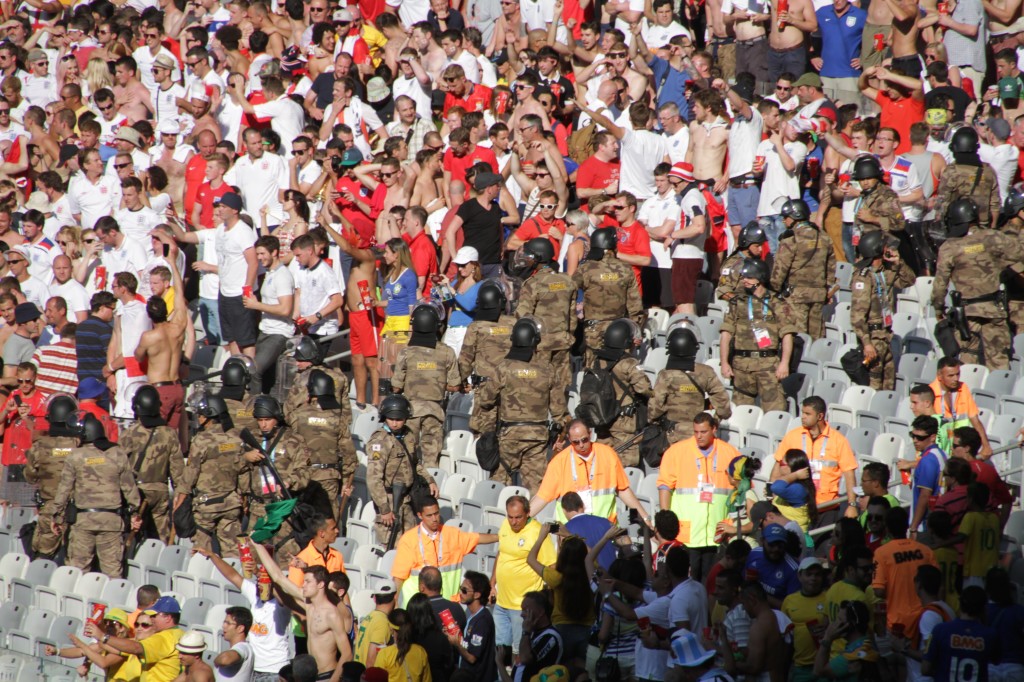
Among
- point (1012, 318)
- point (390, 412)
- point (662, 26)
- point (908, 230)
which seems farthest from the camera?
point (662, 26)

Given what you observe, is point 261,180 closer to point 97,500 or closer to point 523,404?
point 97,500

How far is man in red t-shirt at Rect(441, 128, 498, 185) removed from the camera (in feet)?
52.3

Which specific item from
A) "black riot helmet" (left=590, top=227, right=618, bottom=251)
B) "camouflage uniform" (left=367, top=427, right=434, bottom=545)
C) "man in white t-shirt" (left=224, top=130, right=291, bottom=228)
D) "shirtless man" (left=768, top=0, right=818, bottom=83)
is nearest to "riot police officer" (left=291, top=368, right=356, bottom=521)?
"camouflage uniform" (left=367, top=427, right=434, bottom=545)

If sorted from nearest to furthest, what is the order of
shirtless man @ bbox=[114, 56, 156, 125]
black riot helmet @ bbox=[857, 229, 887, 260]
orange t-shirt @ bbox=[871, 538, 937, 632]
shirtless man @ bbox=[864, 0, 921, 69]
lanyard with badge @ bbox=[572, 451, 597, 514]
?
orange t-shirt @ bbox=[871, 538, 937, 632] → lanyard with badge @ bbox=[572, 451, 597, 514] → black riot helmet @ bbox=[857, 229, 887, 260] → shirtless man @ bbox=[864, 0, 921, 69] → shirtless man @ bbox=[114, 56, 156, 125]

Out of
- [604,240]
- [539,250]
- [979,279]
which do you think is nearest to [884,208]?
[979,279]

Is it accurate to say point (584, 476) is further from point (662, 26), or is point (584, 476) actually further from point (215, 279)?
point (662, 26)

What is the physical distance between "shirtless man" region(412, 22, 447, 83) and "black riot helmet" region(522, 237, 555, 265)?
17.2 feet

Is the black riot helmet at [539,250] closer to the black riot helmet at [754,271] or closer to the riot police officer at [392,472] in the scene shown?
the black riot helmet at [754,271]

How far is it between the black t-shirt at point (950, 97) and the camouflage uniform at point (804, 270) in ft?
8.96

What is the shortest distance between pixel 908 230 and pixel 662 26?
15.0ft

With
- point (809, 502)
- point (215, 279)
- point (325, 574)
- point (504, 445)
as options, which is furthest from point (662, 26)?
point (325, 574)

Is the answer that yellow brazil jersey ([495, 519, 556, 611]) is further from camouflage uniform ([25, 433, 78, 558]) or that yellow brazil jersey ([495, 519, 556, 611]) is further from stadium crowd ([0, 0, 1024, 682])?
camouflage uniform ([25, 433, 78, 558])

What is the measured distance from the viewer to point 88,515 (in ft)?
41.5

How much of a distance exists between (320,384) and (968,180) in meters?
6.19
